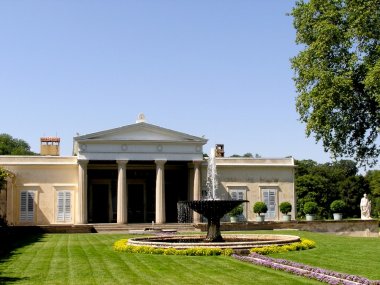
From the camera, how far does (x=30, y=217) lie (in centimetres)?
4012

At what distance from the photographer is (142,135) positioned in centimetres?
4028

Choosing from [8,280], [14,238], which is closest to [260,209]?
[14,238]

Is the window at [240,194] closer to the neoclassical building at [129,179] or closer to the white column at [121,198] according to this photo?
the neoclassical building at [129,179]

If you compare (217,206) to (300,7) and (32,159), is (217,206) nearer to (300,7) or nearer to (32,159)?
(300,7)

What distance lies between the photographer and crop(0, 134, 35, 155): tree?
3025 inches

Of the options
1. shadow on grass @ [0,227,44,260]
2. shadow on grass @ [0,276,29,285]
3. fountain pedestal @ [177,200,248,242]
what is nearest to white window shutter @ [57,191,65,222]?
shadow on grass @ [0,227,44,260]

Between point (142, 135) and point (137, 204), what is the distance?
6.30 metres

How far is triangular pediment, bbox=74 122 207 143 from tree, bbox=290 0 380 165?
44.3 ft

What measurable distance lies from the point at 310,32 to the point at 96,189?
21.8 meters

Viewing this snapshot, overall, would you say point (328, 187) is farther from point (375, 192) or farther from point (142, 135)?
point (142, 135)

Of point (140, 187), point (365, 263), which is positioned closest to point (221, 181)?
point (140, 187)

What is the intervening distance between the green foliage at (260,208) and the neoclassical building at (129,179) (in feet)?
6.47

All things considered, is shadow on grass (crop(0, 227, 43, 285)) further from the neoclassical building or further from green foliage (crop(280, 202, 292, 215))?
green foliage (crop(280, 202, 292, 215))

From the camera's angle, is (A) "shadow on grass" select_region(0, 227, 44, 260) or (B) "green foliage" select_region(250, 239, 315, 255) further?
(A) "shadow on grass" select_region(0, 227, 44, 260)
